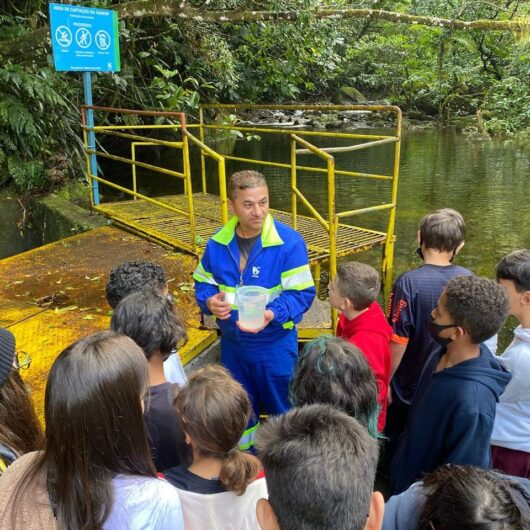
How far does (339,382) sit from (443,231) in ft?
3.90

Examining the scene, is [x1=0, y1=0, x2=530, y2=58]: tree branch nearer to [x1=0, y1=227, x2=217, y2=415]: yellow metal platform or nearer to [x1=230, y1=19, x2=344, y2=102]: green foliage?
[x1=230, y1=19, x2=344, y2=102]: green foliage

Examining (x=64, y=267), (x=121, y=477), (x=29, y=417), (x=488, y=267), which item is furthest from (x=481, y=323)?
(x=488, y=267)

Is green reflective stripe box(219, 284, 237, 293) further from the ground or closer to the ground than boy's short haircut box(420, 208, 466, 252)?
closer to the ground

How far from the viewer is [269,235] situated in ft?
8.90

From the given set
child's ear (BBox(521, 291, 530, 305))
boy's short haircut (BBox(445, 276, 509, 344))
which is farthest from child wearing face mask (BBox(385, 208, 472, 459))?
boy's short haircut (BBox(445, 276, 509, 344))

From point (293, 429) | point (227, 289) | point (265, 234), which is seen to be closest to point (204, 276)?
point (227, 289)

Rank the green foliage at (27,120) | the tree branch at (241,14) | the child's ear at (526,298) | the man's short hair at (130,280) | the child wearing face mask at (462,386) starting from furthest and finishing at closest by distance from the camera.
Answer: the green foliage at (27,120) → the tree branch at (241,14) → the man's short hair at (130,280) → the child's ear at (526,298) → the child wearing face mask at (462,386)

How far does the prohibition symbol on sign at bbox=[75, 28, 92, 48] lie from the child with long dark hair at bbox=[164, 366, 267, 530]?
16.6ft

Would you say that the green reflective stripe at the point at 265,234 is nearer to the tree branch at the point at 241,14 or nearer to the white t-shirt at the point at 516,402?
the white t-shirt at the point at 516,402

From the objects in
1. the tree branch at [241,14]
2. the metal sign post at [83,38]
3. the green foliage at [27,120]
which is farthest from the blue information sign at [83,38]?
the green foliage at [27,120]

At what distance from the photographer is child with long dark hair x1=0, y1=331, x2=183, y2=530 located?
1.29 metres

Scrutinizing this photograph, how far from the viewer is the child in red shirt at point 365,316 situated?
8.34 feet

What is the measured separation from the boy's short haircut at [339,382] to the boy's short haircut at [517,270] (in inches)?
35.4

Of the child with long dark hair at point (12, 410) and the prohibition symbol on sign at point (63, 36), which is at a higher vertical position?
the prohibition symbol on sign at point (63, 36)
